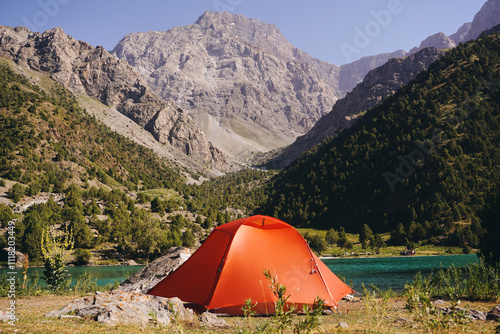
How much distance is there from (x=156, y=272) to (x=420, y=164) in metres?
116

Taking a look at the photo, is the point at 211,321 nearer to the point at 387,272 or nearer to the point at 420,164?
the point at 387,272

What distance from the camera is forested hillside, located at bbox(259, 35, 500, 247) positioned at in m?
96.9

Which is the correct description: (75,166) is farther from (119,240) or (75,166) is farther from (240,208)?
(240,208)

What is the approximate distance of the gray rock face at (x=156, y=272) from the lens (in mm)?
17800

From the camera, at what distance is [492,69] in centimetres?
11919

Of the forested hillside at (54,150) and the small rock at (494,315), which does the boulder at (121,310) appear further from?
the forested hillside at (54,150)

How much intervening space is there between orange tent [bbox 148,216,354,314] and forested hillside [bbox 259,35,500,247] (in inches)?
3537

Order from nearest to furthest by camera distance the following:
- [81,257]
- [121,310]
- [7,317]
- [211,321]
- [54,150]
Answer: [7,317]
[121,310]
[211,321]
[81,257]
[54,150]

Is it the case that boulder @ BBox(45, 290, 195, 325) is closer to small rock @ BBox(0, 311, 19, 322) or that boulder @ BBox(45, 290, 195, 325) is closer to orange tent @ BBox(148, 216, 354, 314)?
small rock @ BBox(0, 311, 19, 322)

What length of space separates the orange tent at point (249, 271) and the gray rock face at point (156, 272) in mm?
3223

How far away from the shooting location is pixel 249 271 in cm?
1332

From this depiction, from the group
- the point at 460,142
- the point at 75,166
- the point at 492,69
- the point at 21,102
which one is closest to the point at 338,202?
the point at 460,142

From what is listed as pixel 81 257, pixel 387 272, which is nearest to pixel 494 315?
pixel 387 272

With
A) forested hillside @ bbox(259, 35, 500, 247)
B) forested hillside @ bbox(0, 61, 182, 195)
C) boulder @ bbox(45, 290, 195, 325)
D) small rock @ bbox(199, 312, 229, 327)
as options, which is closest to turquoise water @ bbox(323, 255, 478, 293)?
small rock @ bbox(199, 312, 229, 327)
